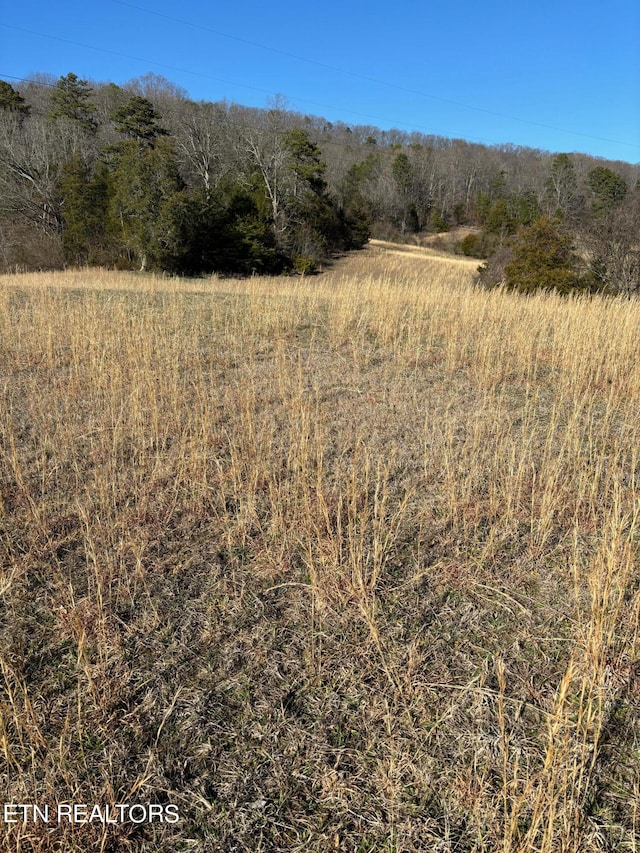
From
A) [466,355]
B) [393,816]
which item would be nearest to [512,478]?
[393,816]

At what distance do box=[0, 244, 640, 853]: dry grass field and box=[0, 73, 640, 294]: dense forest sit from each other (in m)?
10.0

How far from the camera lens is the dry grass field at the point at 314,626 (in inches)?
54.6

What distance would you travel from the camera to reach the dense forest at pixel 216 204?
1302 centimetres

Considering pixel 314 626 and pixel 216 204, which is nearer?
pixel 314 626

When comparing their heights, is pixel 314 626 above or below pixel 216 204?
below

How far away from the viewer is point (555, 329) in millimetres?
6828

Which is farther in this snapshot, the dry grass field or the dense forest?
the dense forest

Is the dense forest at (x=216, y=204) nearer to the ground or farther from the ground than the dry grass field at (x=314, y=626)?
farther from the ground

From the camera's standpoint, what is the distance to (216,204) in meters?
27.4

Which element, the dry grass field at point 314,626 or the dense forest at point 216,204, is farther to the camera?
the dense forest at point 216,204

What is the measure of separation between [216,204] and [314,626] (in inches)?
1153

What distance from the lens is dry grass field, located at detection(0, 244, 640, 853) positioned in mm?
1386

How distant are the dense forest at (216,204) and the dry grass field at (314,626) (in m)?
10.0

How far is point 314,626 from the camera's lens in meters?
2.07
